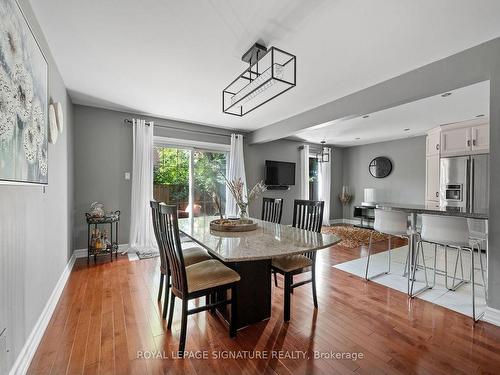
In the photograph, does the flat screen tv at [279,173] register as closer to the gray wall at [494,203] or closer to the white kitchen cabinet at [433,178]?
the white kitchen cabinet at [433,178]

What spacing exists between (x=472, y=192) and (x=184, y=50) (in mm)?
4937

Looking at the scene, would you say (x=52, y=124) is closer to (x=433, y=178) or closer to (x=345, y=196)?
(x=433, y=178)

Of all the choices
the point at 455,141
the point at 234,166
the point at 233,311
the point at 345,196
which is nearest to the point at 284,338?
the point at 233,311

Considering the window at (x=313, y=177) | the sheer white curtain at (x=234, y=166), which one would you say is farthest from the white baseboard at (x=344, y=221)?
the sheer white curtain at (x=234, y=166)

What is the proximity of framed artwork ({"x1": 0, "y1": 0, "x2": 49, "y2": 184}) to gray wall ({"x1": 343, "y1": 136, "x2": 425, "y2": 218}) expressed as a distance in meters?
6.85

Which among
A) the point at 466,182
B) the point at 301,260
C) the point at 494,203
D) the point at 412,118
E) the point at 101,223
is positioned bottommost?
the point at 301,260

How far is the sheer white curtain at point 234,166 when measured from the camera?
5073mm

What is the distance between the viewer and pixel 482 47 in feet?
6.70

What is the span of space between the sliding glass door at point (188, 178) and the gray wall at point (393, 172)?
420cm

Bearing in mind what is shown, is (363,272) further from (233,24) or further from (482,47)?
(233,24)

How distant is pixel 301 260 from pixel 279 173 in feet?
12.6

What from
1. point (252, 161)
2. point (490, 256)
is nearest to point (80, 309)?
point (490, 256)

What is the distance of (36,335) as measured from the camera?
1716mm

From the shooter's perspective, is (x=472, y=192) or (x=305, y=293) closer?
(x=305, y=293)
